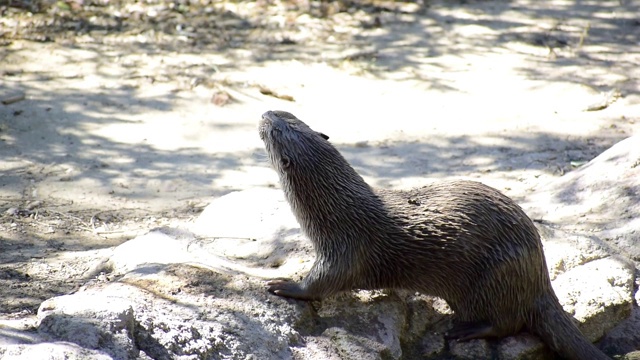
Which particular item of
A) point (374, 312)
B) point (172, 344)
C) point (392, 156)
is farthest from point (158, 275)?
point (392, 156)

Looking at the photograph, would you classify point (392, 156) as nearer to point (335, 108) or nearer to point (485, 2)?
point (335, 108)

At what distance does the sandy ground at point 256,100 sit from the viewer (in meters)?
6.23

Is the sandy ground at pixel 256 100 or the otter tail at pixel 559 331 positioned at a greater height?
the otter tail at pixel 559 331

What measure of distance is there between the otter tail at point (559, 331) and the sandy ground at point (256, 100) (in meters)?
1.90

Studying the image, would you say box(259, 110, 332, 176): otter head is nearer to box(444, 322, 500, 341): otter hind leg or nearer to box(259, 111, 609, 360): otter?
box(259, 111, 609, 360): otter

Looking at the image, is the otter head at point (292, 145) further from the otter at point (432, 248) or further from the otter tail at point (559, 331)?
the otter tail at point (559, 331)

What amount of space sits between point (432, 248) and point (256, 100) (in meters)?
4.80

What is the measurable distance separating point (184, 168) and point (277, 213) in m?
2.08

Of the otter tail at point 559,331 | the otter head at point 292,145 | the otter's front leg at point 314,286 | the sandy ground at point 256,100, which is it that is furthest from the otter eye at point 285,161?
the otter tail at point 559,331

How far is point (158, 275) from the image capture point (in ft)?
12.1

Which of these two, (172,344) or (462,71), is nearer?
(172,344)

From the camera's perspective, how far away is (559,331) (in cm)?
379

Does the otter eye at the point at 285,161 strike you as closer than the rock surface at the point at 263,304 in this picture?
No

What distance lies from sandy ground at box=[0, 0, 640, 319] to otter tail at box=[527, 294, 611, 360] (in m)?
1.90
